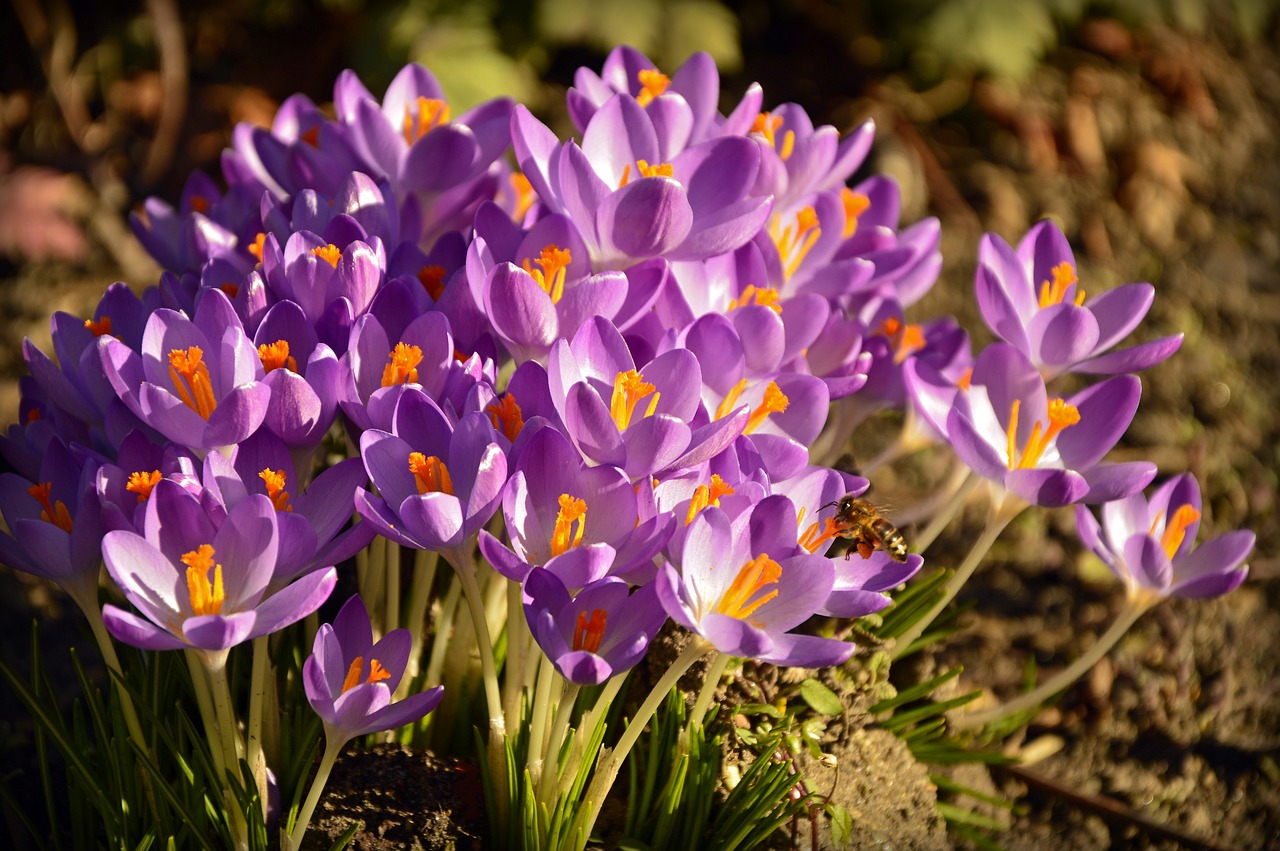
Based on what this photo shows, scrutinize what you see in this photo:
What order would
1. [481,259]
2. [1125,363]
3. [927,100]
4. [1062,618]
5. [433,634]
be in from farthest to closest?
[927,100] → [1062,618] → [433,634] → [1125,363] → [481,259]

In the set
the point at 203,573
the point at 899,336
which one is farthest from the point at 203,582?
the point at 899,336

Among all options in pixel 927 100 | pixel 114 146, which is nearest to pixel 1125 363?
pixel 927 100

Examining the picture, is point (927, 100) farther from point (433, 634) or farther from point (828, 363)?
point (433, 634)

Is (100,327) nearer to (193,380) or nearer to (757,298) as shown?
(193,380)

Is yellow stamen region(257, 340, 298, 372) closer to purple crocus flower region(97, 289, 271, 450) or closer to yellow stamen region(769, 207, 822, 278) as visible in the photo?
purple crocus flower region(97, 289, 271, 450)

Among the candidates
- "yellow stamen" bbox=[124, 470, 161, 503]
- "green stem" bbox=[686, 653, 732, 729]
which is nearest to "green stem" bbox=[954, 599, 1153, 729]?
"green stem" bbox=[686, 653, 732, 729]

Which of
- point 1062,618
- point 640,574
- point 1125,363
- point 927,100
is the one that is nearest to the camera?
point 640,574

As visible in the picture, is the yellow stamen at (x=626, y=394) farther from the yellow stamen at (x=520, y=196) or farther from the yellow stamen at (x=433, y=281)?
the yellow stamen at (x=520, y=196)
